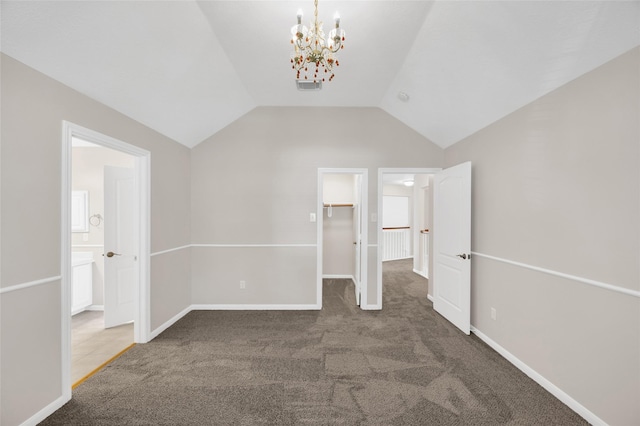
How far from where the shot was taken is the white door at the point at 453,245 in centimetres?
318

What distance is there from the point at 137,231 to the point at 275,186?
1.80 metres

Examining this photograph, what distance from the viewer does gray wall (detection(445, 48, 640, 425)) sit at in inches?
65.5

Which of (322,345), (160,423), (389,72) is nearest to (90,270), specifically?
(160,423)

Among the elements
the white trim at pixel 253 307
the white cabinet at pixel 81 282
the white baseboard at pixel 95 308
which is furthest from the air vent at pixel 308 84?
the white baseboard at pixel 95 308

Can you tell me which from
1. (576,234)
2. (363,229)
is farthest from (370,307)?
(576,234)

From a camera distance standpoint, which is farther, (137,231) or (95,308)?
(95,308)

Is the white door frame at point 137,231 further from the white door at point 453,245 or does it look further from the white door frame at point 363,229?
the white door at point 453,245

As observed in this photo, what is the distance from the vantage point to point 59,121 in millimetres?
2002

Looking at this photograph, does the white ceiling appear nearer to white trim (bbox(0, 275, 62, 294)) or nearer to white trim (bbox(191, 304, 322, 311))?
white trim (bbox(0, 275, 62, 294))

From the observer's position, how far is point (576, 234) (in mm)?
1981

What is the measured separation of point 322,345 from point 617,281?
242 centimetres

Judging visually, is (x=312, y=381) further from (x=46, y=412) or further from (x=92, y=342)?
(x=92, y=342)

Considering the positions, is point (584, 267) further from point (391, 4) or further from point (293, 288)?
point (293, 288)

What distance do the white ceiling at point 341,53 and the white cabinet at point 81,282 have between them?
226cm
